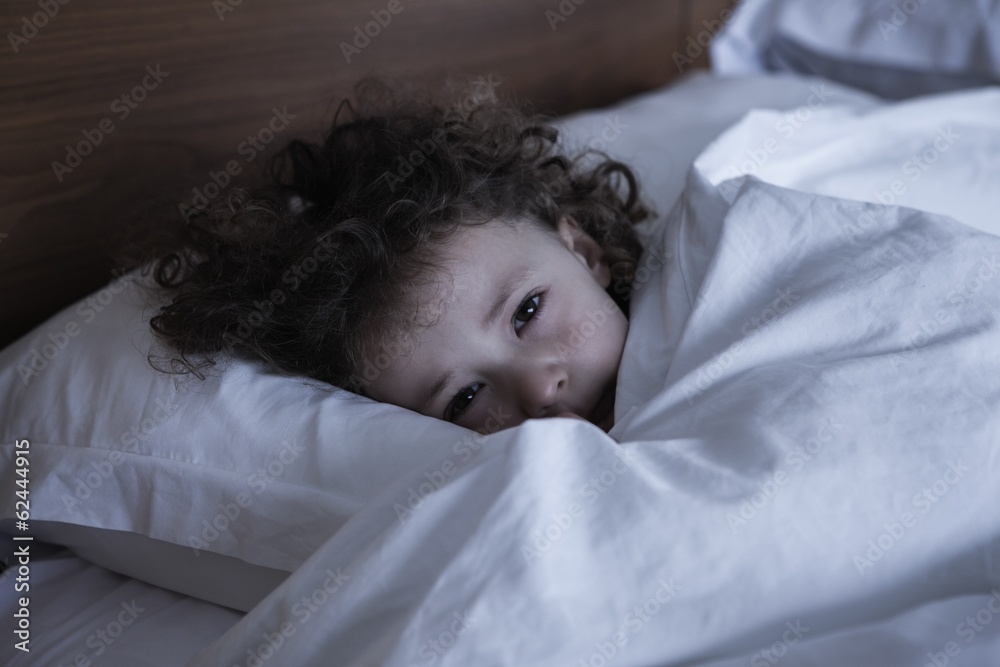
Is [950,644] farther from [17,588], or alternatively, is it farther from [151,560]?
[17,588]

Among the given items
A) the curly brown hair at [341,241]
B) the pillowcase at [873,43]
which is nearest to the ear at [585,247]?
the curly brown hair at [341,241]

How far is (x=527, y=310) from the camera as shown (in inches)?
32.9

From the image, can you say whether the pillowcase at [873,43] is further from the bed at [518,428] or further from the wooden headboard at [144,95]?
the wooden headboard at [144,95]

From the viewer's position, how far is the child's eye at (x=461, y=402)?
2.71 feet

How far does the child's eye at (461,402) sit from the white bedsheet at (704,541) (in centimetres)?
20

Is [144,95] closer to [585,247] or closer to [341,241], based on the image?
[341,241]

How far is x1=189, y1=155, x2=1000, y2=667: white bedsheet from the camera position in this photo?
51 cm

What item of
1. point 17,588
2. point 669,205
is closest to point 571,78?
point 669,205

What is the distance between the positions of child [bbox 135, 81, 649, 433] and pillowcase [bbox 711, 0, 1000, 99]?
91 centimetres

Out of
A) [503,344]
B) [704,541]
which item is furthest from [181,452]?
[704,541]

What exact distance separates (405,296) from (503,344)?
108mm

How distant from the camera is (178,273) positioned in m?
0.89

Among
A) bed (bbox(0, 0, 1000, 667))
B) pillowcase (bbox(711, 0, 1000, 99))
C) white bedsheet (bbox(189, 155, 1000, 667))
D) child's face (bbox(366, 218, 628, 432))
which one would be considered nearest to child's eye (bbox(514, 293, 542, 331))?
child's face (bbox(366, 218, 628, 432))

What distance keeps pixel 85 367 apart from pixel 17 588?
0.22 metres
